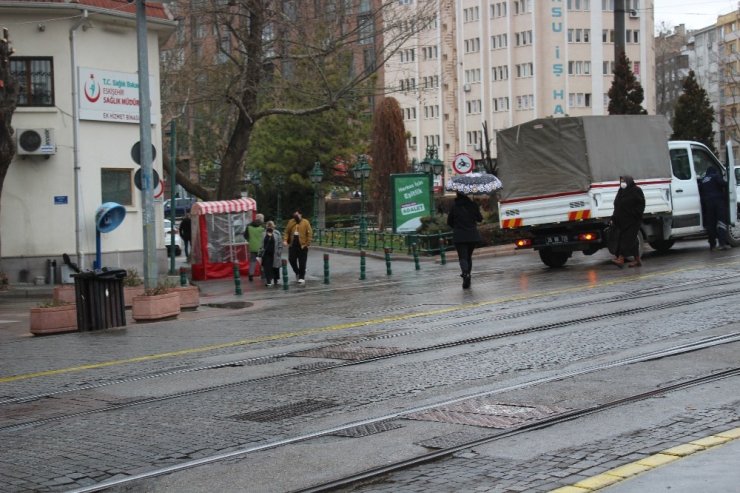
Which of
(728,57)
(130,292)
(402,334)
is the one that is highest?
(728,57)

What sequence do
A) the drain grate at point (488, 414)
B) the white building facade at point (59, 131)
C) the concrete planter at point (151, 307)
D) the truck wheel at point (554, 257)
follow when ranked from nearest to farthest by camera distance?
the drain grate at point (488, 414), the concrete planter at point (151, 307), the truck wheel at point (554, 257), the white building facade at point (59, 131)

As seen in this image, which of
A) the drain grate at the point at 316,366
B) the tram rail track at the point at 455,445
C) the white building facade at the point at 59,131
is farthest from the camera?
the white building facade at the point at 59,131

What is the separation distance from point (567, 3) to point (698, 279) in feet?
240

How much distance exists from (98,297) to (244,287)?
9.40 metres

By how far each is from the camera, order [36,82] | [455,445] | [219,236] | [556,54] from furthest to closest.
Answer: [556,54] < [219,236] < [36,82] < [455,445]

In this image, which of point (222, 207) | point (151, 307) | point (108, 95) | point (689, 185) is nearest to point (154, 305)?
point (151, 307)

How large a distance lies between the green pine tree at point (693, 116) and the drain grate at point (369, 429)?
49098 millimetres

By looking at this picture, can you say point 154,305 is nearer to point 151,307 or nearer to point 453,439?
point 151,307

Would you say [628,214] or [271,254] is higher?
[628,214]

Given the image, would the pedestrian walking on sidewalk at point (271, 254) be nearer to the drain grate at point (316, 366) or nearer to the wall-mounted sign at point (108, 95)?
the wall-mounted sign at point (108, 95)

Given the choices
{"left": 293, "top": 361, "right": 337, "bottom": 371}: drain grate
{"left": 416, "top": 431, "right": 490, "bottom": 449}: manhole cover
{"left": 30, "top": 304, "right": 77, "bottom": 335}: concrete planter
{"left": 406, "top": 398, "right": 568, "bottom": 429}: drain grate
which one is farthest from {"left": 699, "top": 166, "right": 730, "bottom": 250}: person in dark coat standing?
{"left": 416, "top": 431, "right": 490, "bottom": 449}: manhole cover

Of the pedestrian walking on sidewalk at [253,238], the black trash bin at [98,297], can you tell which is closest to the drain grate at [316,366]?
the black trash bin at [98,297]

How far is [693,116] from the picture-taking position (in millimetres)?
55719

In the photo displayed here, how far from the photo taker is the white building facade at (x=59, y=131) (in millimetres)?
27531
